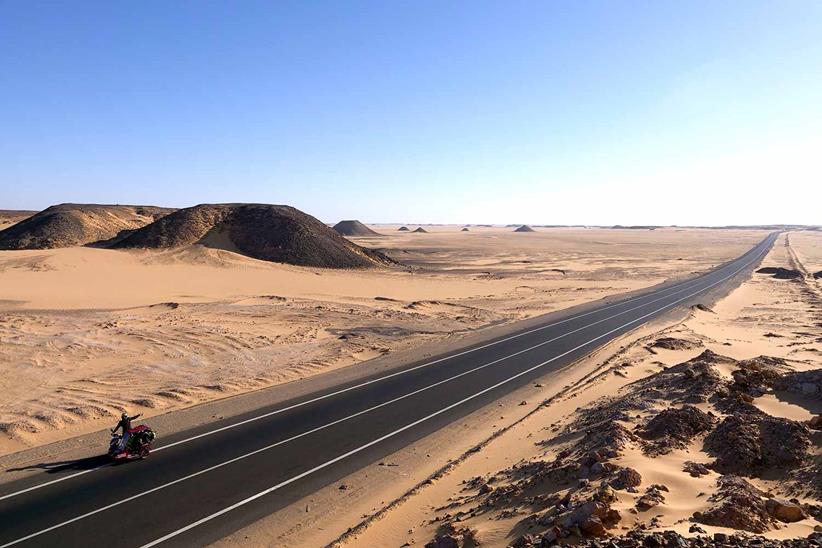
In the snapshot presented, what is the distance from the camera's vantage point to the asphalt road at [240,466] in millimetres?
11117

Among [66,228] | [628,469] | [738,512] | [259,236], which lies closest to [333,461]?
[628,469]

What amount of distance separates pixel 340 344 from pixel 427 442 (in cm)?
1493

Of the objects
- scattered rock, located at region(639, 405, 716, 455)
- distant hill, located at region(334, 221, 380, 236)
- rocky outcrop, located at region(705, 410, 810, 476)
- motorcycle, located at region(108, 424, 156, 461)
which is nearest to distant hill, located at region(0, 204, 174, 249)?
motorcycle, located at region(108, 424, 156, 461)

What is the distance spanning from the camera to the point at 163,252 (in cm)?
6369

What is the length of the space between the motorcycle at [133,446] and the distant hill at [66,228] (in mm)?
69988

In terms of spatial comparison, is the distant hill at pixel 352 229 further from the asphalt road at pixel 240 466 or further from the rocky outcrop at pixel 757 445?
the rocky outcrop at pixel 757 445

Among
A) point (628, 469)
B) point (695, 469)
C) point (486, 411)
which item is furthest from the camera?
point (486, 411)

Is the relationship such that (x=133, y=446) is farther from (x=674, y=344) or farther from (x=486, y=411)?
(x=674, y=344)

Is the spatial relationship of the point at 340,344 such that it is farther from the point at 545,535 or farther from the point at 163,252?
the point at 163,252

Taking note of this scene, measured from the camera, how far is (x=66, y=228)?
78.4 m

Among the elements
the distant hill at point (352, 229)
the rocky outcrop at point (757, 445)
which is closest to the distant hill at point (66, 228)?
the distant hill at point (352, 229)

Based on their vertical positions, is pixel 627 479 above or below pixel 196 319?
below

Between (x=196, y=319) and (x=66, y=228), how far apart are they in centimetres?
5698

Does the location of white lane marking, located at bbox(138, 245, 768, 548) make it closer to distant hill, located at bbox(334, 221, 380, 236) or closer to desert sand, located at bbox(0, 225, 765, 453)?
desert sand, located at bbox(0, 225, 765, 453)
